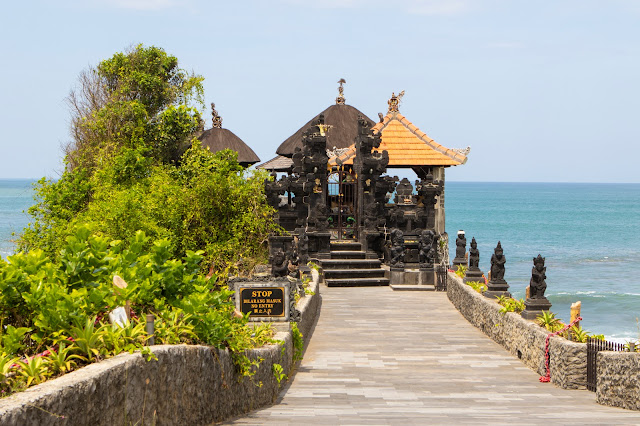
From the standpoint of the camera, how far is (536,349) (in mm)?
14742

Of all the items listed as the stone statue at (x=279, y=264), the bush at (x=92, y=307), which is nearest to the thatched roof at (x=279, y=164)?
the stone statue at (x=279, y=264)

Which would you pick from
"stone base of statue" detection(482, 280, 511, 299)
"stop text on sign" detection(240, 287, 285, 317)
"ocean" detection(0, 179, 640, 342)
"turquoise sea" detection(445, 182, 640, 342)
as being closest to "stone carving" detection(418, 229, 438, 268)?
"ocean" detection(0, 179, 640, 342)

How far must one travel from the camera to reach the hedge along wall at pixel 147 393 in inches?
205

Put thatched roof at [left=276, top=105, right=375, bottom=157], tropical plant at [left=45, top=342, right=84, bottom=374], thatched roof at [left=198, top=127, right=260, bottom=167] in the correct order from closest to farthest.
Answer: tropical plant at [left=45, top=342, right=84, bottom=374] → thatched roof at [left=276, top=105, right=375, bottom=157] → thatched roof at [left=198, top=127, right=260, bottom=167]

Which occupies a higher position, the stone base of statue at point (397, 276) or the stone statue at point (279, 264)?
the stone statue at point (279, 264)

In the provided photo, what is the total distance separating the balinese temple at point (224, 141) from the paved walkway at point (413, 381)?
75.4ft

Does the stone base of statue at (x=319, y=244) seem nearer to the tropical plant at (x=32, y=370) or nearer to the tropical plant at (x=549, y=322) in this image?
the tropical plant at (x=549, y=322)

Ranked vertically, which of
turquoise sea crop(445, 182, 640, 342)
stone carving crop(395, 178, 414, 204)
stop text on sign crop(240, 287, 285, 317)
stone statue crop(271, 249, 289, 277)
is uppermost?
stone carving crop(395, 178, 414, 204)

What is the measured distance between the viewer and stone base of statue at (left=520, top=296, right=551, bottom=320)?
15.5m

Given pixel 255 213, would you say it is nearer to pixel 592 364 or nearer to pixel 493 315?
pixel 493 315

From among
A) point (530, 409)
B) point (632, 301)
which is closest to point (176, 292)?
point (530, 409)

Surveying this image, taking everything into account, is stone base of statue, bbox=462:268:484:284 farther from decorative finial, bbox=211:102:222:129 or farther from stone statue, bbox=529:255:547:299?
decorative finial, bbox=211:102:222:129

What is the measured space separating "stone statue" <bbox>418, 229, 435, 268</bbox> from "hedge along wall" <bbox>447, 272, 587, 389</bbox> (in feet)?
15.4

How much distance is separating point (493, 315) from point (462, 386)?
16.5 feet
